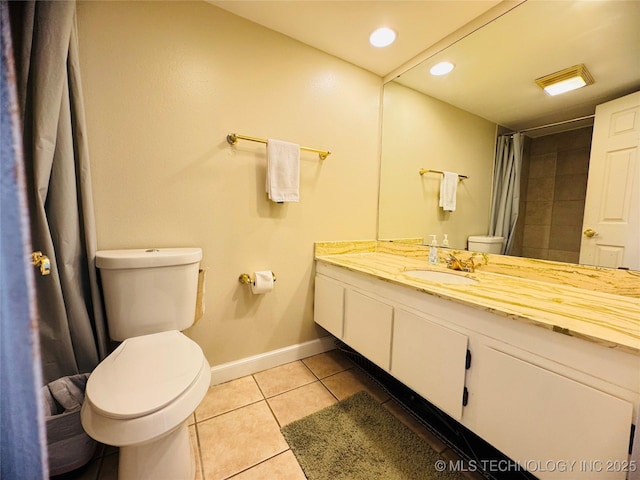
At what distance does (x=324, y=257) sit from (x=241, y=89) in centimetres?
116

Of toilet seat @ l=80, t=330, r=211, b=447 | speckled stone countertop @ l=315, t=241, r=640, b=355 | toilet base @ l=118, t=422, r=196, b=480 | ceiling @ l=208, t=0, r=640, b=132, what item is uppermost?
ceiling @ l=208, t=0, r=640, b=132

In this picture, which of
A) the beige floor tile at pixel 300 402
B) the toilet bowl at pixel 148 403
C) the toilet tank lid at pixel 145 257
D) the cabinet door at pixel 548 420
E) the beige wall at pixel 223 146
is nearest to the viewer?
the cabinet door at pixel 548 420

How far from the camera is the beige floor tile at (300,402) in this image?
50.8 inches

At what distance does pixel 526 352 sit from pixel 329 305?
1.07 meters

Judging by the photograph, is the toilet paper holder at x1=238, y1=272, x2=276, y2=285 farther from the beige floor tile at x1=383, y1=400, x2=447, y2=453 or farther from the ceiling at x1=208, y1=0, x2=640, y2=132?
the ceiling at x1=208, y1=0, x2=640, y2=132

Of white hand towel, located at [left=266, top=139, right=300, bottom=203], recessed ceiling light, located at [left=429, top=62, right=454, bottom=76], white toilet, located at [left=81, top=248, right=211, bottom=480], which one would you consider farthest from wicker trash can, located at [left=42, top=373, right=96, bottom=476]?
recessed ceiling light, located at [left=429, top=62, right=454, bottom=76]

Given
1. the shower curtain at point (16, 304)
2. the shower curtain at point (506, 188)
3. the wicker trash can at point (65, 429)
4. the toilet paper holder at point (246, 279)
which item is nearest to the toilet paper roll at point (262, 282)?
the toilet paper holder at point (246, 279)

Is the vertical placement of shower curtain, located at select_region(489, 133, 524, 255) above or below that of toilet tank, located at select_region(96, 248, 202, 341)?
above

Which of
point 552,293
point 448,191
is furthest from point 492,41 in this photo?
point 552,293

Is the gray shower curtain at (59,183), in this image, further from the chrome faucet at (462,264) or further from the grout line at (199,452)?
the chrome faucet at (462,264)

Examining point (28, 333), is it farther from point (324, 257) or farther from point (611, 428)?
point (324, 257)

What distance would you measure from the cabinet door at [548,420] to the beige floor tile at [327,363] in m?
0.95

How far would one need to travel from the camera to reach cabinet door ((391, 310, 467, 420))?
93 centimetres

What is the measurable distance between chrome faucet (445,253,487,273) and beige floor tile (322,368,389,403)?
85cm
